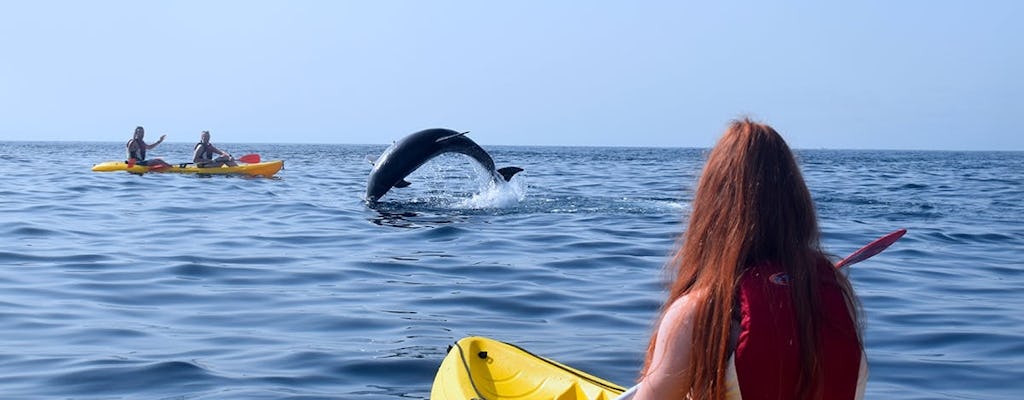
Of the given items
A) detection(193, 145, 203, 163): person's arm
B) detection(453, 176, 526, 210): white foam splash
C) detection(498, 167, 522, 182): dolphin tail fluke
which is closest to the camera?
detection(498, 167, 522, 182): dolphin tail fluke

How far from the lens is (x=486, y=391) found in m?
5.53

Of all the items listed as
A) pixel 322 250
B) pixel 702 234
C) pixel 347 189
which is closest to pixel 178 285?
pixel 322 250

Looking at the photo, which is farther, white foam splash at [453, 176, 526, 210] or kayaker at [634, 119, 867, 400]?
white foam splash at [453, 176, 526, 210]

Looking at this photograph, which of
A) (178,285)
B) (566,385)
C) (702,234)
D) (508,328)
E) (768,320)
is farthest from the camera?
(178,285)

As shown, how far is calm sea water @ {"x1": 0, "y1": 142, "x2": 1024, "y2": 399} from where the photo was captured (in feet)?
24.0

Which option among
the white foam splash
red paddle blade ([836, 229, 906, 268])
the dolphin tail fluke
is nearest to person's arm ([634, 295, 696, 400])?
red paddle blade ([836, 229, 906, 268])

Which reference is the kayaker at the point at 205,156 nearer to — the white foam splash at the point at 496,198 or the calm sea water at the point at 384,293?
the calm sea water at the point at 384,293

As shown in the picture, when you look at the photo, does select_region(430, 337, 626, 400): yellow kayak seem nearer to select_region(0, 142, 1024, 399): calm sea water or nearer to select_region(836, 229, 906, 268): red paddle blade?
select_region(0, 142, 1024, 399): calm sea water

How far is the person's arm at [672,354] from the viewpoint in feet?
10.9

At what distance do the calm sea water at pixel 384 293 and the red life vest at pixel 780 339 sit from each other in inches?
21.3

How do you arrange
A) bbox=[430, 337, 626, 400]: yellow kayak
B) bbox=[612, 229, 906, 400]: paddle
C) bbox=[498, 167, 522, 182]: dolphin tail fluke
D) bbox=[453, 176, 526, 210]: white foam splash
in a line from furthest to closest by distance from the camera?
bbox=[453, 176, 526, 210]: white foam splash → bbox=[498, 167, 522, 182]: dolphin tail fluke → bbox=[430, 337, 626, 400]: yellow kayak → bbox=[612, 229, 906, 400]: paddle

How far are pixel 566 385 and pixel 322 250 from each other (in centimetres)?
822

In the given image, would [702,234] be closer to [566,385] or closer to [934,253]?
[566,385]

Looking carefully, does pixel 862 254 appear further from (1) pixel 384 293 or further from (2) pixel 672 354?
(1) pixel 384 293
